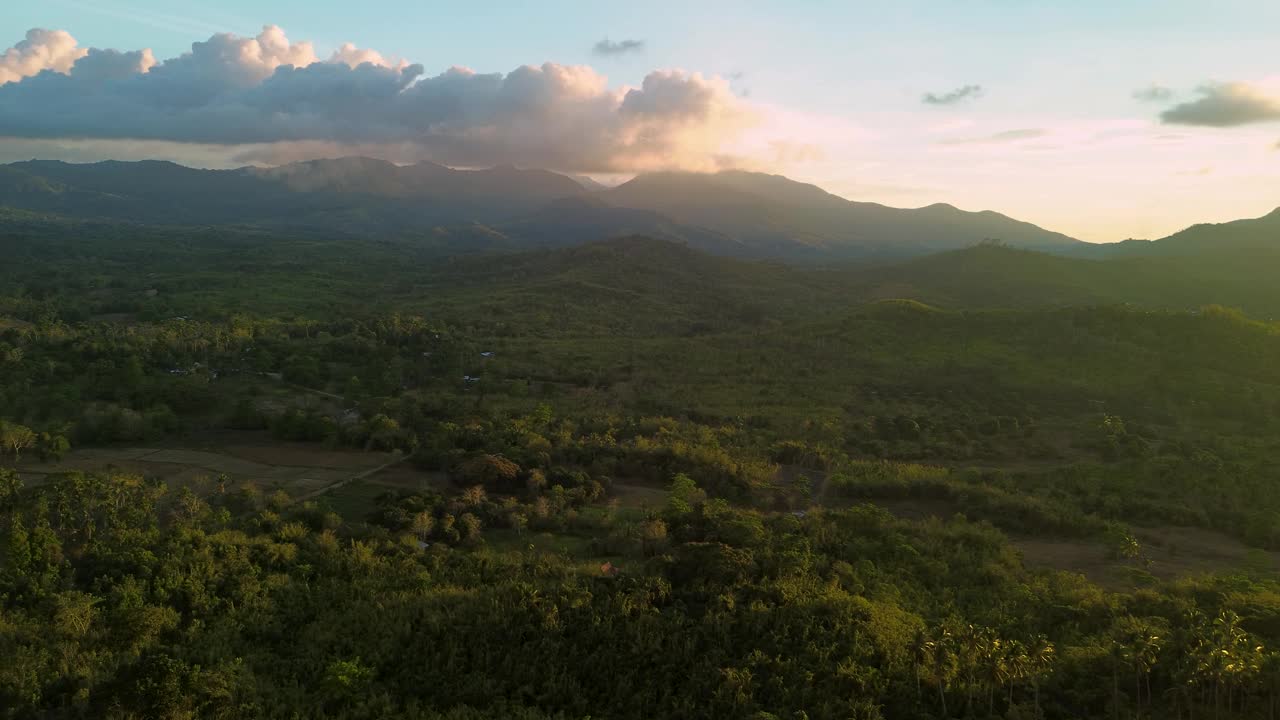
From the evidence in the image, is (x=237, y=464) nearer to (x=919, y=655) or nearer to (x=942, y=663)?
(x=919, y=655)

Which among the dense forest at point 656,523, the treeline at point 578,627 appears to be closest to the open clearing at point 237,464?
the dense forest at point 656,523

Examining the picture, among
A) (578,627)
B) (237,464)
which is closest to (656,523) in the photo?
(578,627)

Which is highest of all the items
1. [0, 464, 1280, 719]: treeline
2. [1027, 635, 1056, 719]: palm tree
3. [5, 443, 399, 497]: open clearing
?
[1027, 635, 1056, 719]: palm tree

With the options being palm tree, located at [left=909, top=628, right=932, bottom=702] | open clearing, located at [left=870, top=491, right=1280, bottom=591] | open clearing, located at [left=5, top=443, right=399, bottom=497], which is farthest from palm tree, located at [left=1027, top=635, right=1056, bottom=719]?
open clearing, located at [left=5, top=443, right=399, bottom=497]

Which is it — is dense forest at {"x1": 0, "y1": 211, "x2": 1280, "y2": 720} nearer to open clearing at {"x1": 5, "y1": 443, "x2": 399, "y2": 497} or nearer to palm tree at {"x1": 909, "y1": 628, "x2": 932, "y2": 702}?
palm tree at {"x1": 909, "y1": 628, "x2": 932, "y2": 702}

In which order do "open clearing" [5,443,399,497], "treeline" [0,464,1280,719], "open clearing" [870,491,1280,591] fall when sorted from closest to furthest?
"treeline" [0,464,1280,719] < "open clearing" [870,491,1280,591] < "open clearing" [5,443,399,497]

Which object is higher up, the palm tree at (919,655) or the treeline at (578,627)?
the palm tree at (919,655)

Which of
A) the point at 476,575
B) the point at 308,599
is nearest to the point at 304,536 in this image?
the point at 308,599

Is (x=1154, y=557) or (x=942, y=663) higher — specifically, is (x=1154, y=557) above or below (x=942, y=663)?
below

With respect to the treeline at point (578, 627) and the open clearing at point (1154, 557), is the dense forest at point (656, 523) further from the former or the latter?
the open clearing at point (1154, 557)

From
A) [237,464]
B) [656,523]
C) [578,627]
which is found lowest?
[237,464]
